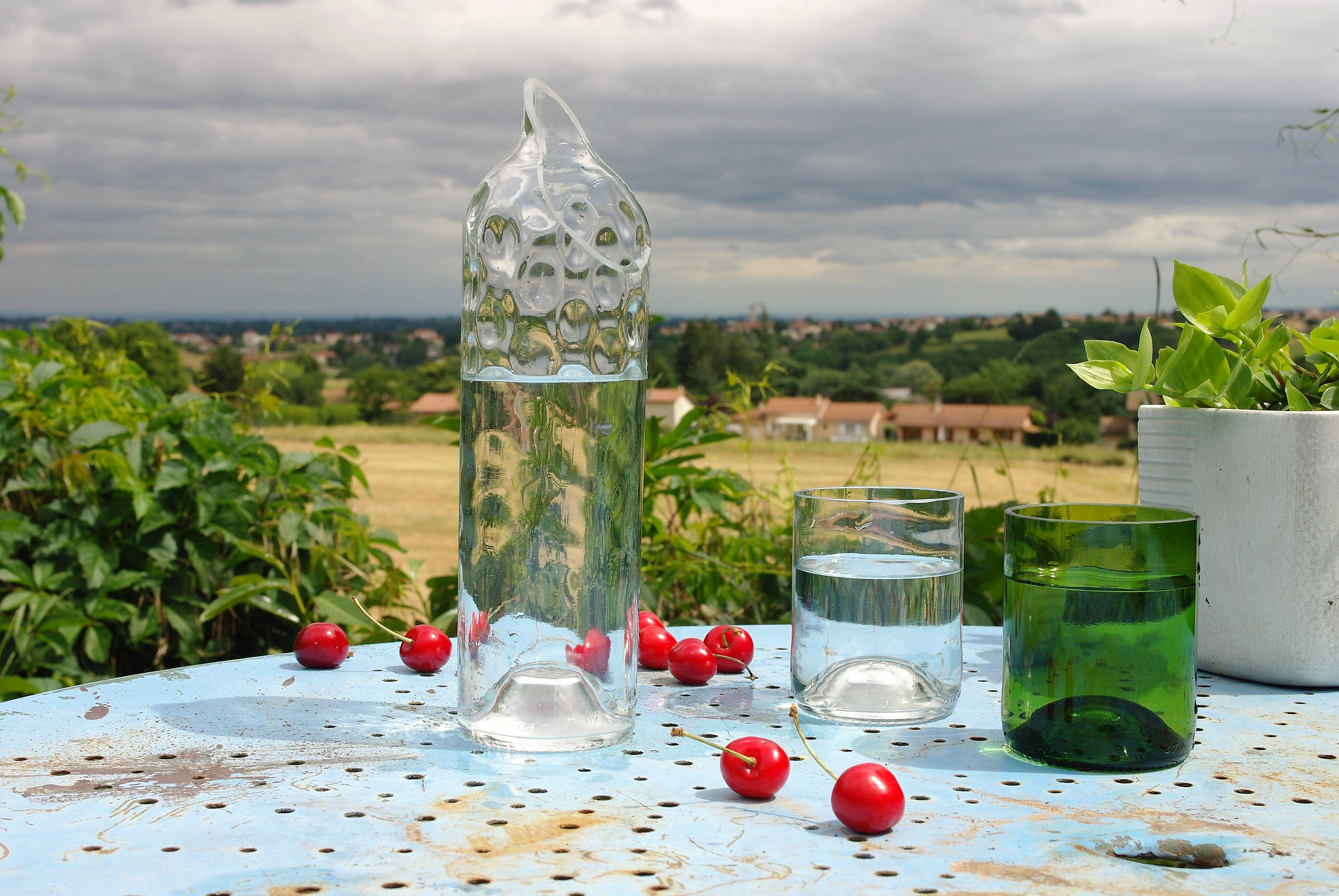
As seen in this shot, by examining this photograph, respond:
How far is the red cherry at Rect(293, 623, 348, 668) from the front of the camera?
3.63ft

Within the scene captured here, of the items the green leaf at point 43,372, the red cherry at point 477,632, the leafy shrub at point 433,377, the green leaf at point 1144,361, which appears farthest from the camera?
the leafy shrub at point 433,377

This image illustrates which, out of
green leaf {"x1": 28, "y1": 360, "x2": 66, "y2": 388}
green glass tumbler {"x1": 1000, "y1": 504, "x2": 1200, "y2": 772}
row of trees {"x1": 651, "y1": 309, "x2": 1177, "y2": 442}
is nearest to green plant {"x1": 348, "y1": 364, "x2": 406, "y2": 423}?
row of trees {"x1": 651, "y1": 309, "x2": 1177, "y2": 442}

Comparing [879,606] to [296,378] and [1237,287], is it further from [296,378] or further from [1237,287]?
[296,378]

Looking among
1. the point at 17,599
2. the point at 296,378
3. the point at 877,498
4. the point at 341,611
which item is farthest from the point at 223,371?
the point at 877,498

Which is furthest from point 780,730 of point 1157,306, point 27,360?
point 27,360

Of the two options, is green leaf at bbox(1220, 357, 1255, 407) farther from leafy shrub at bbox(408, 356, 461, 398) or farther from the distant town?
leafy shrub at bbox(408, 356, 461, 398)

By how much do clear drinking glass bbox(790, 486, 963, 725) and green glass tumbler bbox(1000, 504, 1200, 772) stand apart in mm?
98

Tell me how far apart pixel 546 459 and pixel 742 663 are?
30 cm

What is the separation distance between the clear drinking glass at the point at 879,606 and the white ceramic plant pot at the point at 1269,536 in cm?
29

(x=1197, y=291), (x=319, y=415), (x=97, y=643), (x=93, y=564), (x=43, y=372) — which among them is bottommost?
(x=97, y=643)

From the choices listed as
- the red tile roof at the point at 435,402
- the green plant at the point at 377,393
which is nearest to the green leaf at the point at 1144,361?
the red tile roof at the point at 435,402

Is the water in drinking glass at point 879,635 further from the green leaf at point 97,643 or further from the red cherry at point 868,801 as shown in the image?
the green leaf at point 97,643

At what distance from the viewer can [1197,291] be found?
3.66 feet

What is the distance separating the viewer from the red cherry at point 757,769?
73 cm
